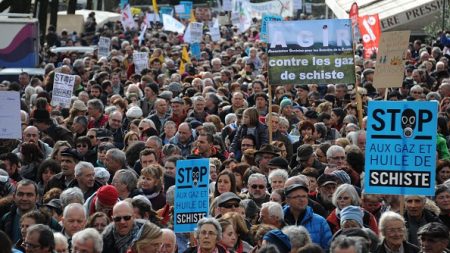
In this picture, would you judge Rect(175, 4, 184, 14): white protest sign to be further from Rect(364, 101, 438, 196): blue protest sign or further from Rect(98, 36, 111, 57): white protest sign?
Rect(364, 101, 438, 196): blue protest sign

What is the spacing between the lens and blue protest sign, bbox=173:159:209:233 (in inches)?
484

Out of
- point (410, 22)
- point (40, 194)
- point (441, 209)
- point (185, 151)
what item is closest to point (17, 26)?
point (410, 22)

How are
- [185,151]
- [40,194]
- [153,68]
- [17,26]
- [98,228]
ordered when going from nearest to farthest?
[98,228] < [40,194] < [185,151] < [153,68] < [17,26]

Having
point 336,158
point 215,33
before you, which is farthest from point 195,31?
point 336,158

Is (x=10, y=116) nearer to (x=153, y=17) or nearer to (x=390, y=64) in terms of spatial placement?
(x=390, y=64)

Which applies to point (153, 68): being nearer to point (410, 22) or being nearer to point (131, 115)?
point (131, 115)

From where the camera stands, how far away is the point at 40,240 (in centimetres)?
1027

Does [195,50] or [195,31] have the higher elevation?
[195,31]

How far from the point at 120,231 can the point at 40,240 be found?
1326mm

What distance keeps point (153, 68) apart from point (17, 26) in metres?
4.92

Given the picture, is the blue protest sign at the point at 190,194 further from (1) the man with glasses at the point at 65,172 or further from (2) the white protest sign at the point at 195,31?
(2) the white protest sign at the point at 195,31

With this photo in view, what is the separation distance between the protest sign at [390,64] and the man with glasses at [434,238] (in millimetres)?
7604

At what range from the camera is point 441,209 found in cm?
1295

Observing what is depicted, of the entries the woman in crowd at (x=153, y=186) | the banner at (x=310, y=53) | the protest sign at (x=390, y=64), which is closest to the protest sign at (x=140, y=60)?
the banner at (x=310, y=53)
